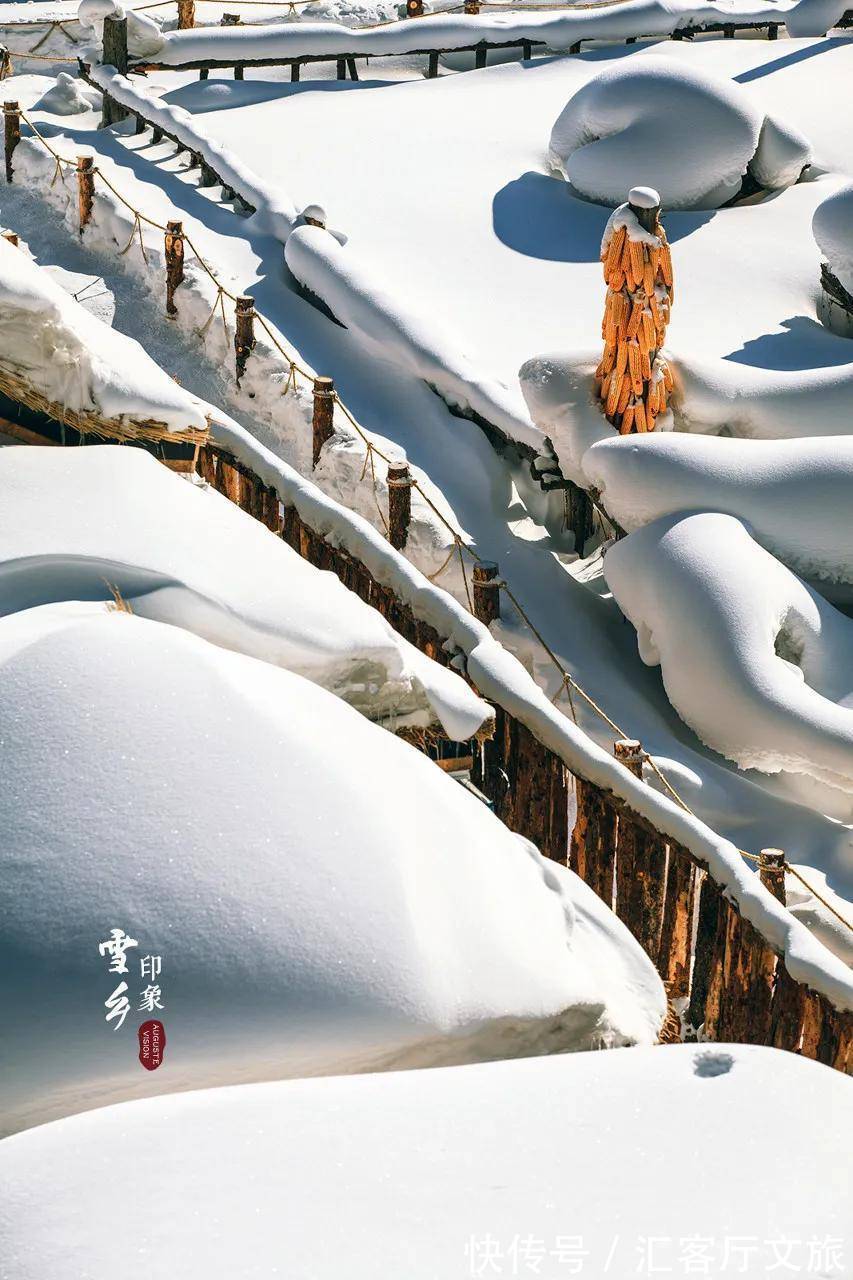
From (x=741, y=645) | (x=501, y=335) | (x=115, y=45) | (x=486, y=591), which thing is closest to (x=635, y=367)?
(x=486, y=591)

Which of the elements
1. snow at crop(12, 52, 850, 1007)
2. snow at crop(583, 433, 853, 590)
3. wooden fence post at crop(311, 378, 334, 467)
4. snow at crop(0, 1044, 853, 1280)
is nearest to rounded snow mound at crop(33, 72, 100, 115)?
snow at crop(12, 52, 850, 1007)

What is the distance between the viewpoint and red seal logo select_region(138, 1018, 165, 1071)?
3.03m

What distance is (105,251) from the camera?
11828mm

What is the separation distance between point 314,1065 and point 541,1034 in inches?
21.0

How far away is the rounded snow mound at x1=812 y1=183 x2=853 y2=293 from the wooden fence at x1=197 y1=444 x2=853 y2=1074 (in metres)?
6.08

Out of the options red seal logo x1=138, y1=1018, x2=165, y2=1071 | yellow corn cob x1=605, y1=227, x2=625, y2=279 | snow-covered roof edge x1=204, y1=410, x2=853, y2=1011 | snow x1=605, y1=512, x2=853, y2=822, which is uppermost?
yellow corn cob x1=605, y1=227, x2=625, y2=279

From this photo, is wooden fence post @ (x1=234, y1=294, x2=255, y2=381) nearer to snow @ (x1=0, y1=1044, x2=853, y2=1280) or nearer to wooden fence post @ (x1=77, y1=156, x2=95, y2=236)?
wooden fence post @ (x1=77, y1=156, x2=95, y2=236)

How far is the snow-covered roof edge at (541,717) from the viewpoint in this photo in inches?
176

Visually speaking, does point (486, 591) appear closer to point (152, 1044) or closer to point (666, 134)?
point (152, 1044)

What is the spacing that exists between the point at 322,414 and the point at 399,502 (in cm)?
102

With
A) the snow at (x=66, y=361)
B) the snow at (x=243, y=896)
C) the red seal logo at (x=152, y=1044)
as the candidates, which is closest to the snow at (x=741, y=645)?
the snow at (x=66, y=361)

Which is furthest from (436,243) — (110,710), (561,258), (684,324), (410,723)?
(110,710)

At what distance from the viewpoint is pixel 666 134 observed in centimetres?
1253

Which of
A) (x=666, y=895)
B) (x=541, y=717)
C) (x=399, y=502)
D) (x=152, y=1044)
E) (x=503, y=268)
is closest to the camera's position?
(x=152, y=1044)
